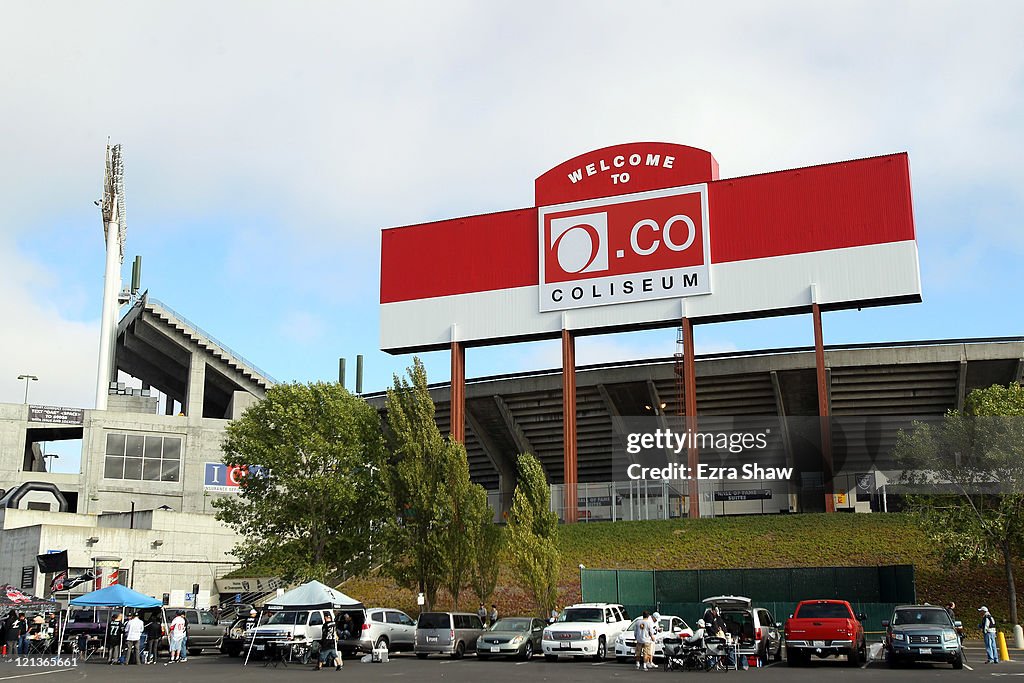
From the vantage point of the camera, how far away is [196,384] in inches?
2943

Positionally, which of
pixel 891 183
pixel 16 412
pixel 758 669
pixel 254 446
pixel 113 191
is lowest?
pixel 758 669

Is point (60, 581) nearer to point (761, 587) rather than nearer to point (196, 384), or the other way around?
point (196, 384)

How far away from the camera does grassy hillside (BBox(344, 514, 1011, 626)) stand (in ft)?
132

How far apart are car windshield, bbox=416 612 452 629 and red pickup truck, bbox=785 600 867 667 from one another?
11.3m

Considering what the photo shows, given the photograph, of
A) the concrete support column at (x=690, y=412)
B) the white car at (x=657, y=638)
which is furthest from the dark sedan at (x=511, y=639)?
the concrete support column at (x=690, y=412)

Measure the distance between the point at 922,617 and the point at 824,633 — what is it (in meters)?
2.87

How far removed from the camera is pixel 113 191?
3078 inches

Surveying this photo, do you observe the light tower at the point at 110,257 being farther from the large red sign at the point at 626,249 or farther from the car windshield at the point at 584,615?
the car windshield at the point at 584,615

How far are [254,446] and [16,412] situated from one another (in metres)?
33.4

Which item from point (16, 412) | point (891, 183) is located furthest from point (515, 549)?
point (16, 412)

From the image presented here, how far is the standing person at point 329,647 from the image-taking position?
28.5 m

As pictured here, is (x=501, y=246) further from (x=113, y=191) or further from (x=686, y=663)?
(x=113, y=191)

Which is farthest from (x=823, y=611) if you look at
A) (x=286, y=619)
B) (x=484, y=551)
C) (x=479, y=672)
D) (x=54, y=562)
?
(x=54, y=562)

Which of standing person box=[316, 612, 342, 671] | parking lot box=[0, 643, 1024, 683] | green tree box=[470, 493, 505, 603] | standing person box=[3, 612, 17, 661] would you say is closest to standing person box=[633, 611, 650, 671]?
parking lot box=[0, 643, 1024, 683]
